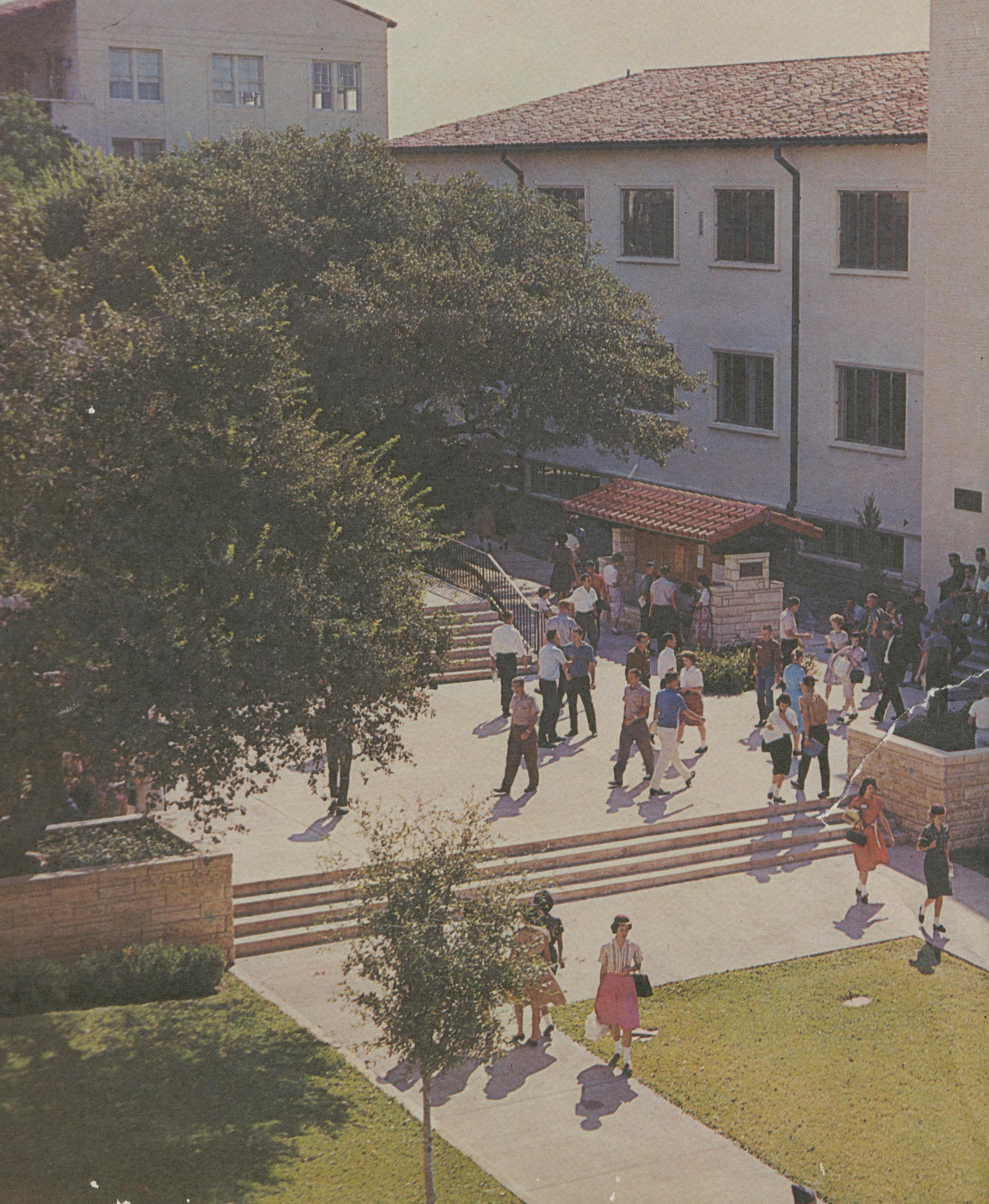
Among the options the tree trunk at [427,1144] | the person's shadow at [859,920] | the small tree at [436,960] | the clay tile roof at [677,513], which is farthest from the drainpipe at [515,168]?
the tree trunk at [427,1144]

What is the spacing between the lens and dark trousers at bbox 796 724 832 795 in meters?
21.7

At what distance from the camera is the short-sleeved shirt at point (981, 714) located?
2244 cm

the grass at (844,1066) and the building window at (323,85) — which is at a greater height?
the building window at (323,85)

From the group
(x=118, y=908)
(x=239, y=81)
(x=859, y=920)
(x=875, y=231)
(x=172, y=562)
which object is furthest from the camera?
(x=239, y=81)

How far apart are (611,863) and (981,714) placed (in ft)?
19.9

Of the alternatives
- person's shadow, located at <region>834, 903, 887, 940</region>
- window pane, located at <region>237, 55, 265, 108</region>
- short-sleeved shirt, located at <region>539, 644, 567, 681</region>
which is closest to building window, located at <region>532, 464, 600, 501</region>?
window pane, located at <region>237, 55, 265, 108</region>

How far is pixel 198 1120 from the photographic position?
13773mm

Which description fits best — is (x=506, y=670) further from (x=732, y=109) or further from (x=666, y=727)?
(x=732, y=109)

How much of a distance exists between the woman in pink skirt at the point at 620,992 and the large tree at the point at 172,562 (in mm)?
3397

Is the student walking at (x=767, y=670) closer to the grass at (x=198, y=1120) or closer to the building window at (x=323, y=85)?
the grass at (x=198, y=1120)

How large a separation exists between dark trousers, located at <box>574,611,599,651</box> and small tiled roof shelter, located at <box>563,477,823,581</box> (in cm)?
280

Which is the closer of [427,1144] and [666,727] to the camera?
[427,1144]

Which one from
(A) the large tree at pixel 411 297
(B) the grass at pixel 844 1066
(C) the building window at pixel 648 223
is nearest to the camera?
(B) the grass at pixel 844 1066

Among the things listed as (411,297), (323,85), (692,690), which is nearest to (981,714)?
(692,690)
